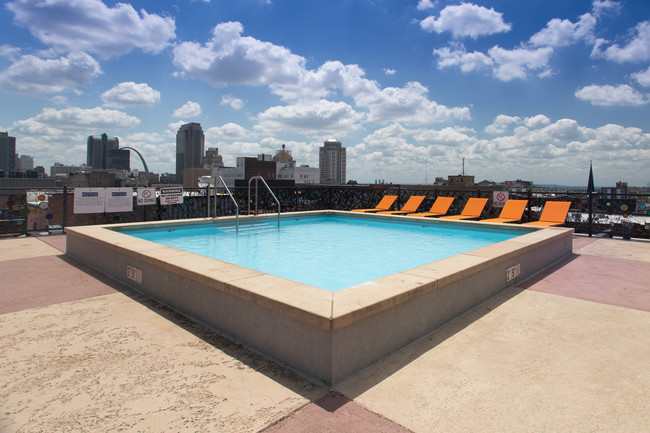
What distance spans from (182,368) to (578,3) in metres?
15.0

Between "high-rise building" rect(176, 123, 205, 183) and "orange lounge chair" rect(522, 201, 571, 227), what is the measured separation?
192 m

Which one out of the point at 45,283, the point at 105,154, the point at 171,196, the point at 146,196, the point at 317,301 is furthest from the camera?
the point at 105,154

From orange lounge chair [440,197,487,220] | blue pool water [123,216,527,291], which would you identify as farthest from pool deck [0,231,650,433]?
orange lounge chair [440,197,487,220]

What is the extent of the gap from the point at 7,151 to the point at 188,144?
2975 inches

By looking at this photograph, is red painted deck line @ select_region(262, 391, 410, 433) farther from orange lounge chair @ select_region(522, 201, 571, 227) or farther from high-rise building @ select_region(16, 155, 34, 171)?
high-rise building @ select_region(16, 155, 34, 171)

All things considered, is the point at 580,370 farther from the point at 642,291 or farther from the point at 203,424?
the point at 642,291

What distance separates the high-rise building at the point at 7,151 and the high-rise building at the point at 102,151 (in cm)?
2173

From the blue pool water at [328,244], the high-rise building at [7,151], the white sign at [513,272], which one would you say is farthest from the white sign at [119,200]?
the high-rise building at [7,151]

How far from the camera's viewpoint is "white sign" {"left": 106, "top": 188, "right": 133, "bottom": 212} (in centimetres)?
960

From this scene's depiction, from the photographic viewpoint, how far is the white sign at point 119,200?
9602mm

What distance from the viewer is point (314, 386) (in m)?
2.54

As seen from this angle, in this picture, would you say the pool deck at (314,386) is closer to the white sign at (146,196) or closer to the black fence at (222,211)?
the black fence at (222,211)

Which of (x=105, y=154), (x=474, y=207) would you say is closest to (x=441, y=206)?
(x=474, y=207)

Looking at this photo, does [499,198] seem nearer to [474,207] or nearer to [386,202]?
[474,207]
